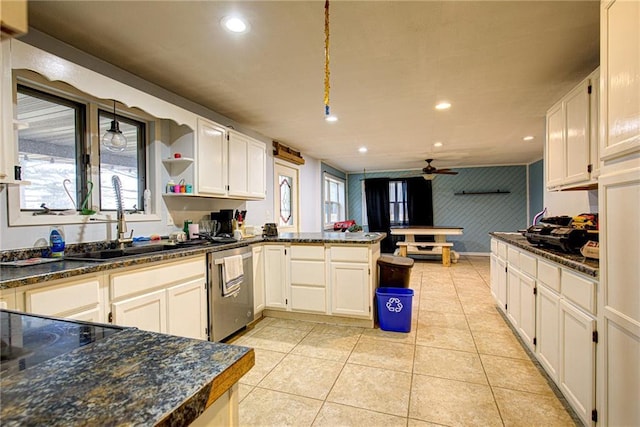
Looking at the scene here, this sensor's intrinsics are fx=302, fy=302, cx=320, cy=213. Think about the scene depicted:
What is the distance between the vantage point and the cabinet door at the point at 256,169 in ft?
12.2

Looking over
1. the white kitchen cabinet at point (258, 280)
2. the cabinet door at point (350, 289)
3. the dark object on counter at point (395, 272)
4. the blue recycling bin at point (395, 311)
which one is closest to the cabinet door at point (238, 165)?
the white kitchen cabinet at point (258, 280)

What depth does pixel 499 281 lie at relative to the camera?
3344 mm

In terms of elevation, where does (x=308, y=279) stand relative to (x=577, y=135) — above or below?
below

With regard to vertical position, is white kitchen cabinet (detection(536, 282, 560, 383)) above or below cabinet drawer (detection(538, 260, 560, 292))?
below

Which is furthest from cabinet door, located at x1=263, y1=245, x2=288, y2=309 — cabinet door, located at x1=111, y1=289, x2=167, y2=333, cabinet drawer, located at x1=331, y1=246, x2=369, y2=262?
cabinet door, located at x1=111, y1=289, x2=167, y2=333

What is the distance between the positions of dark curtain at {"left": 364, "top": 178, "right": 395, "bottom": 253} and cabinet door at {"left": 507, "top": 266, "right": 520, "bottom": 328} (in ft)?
17.9

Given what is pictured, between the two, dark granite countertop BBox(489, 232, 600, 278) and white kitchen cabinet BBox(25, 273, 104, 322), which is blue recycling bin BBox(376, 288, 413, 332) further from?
white kitchen cabinet BBox(25, 273, 104, 322)

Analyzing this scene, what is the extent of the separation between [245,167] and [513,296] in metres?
3.12

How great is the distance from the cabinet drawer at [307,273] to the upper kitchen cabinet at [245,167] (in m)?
1.07

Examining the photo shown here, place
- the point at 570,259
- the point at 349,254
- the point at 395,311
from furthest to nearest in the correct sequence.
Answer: the point at 349,254 → the point at 395,311 → the point at 570,259

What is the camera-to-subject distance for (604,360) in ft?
4.56

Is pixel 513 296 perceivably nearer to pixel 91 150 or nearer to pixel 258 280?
pixel 258 280

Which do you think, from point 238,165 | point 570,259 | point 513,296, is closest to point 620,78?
point 570,259

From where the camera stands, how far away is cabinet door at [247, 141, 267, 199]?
12.2 ft
